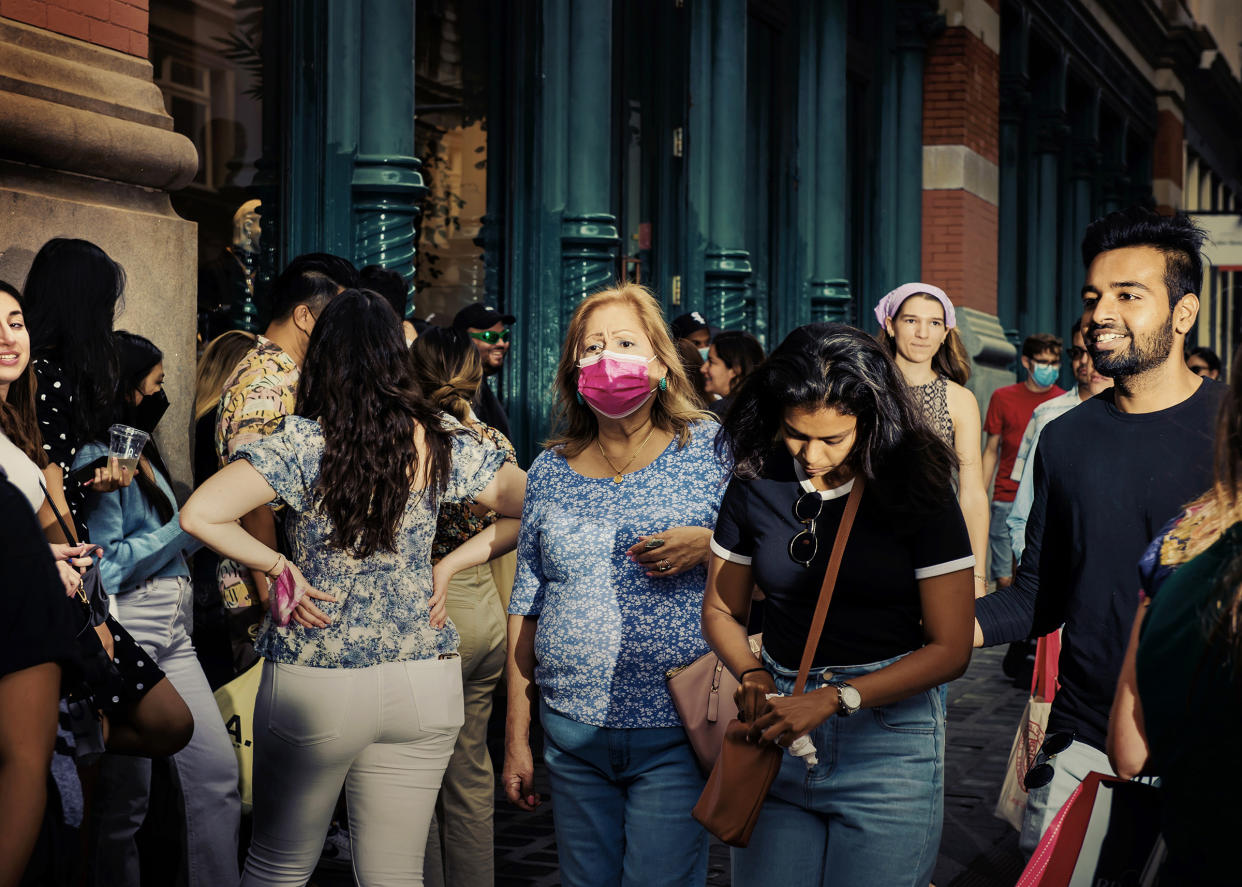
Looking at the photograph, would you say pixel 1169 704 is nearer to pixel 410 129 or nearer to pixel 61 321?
pixel 61 321

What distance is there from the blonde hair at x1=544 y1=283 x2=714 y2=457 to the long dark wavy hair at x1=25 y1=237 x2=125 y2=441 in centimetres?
129

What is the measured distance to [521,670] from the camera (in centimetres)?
387

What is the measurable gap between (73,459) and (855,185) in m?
12.0

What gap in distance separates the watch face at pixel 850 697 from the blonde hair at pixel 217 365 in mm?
3242

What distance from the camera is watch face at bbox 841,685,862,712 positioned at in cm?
301

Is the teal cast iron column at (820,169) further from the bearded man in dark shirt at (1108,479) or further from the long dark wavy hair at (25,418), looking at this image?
the long dark wavy hair at (25,418)

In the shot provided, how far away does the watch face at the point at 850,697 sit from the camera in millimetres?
3006

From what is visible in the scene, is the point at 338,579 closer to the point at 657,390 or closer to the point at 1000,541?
the point at 657,390

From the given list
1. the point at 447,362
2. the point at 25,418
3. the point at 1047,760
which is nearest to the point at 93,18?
the point at 447,362

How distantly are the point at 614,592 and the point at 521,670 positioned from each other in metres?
0.38

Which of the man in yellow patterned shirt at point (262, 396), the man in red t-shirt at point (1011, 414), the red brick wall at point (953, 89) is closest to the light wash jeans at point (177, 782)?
the man in yellow patterned shirt at point (262, 396)

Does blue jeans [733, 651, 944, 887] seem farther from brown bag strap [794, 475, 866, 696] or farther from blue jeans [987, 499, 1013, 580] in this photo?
blue jeans [987, 499, 1013, 580]

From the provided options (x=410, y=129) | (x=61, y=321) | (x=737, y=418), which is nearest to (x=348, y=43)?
(x=410, y=129)

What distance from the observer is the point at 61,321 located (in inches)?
166
